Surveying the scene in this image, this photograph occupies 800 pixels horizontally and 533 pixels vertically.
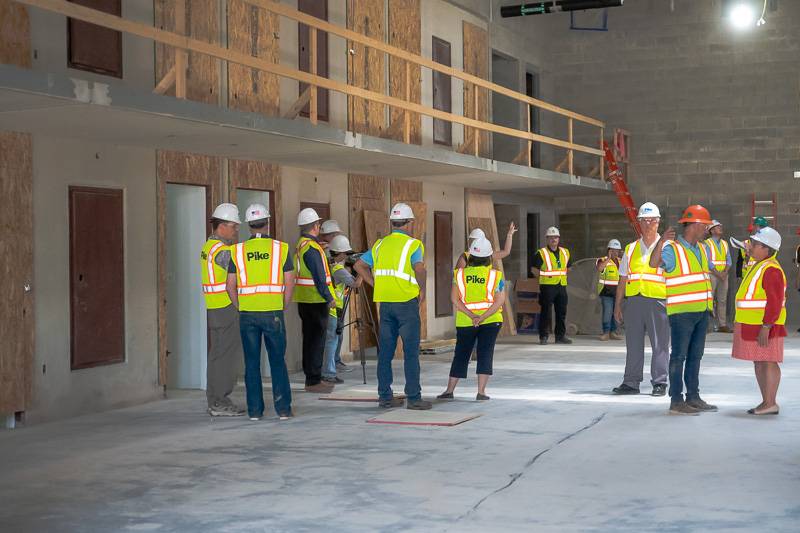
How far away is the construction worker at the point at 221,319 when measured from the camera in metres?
10.6

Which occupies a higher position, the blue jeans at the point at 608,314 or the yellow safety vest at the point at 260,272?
the yellow safety vest at the point at 260,272

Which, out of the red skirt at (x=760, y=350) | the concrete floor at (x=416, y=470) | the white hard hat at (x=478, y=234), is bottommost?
the concrete floor at (x=416, y=470)

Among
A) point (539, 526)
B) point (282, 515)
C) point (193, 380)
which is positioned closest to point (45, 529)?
point (282, 515)

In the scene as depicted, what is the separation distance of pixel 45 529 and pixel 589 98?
2062cm

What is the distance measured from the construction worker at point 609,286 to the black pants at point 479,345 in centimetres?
852

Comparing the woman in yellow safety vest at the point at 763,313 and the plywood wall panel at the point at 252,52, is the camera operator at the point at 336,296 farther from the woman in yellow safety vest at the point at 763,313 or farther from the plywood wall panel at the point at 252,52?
the woman in yellow safety vest at the point at 763,313

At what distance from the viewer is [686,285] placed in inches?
398

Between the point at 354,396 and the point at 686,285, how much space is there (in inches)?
147

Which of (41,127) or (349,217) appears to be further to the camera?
(349,217)

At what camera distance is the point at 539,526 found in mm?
6184

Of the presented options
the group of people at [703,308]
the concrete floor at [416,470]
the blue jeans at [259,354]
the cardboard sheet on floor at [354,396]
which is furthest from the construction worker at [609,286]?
the blue jeans at [259,354]

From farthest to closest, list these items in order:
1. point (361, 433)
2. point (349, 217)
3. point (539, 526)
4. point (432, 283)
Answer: point (432, 283) < point (349, 217) < point (361, 433) < point (539, 526)

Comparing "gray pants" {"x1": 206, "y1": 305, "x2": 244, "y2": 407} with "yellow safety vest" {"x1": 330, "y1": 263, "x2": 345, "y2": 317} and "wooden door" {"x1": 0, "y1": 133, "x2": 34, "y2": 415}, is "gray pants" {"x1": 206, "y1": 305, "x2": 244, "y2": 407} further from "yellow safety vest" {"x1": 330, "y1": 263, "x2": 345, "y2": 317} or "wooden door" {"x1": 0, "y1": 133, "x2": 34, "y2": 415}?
"yellow safety vest" {"x1": 330, "y1": 263, "x2": 345, "y2": 317}

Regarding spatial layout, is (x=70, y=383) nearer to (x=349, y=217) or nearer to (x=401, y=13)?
(x=349, y=217)
